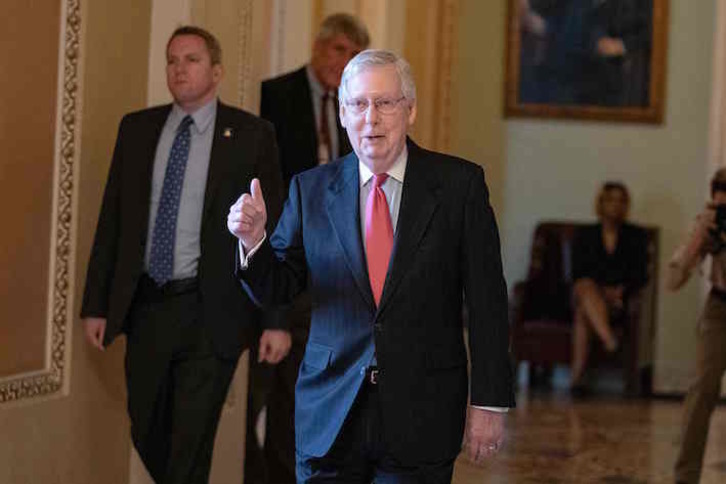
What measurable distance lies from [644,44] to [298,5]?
5.12 meters

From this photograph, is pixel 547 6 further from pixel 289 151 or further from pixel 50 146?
pixel 50 146

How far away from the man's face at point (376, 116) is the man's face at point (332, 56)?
9.02 ft

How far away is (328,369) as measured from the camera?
11.7 ft

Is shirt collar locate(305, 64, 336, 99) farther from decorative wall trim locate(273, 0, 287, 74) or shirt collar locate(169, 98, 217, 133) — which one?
decorative wall trim locate(273, 0, 287, 74)

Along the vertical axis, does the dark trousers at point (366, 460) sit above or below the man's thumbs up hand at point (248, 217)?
below

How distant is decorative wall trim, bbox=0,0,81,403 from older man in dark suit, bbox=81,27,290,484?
0.20 m

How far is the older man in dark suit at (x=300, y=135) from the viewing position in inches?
243

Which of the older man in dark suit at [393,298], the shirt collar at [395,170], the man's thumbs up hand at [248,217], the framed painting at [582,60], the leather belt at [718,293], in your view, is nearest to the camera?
the man's thumbs up hand at [248,217]

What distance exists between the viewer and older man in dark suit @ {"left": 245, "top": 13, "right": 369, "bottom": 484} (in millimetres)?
6168

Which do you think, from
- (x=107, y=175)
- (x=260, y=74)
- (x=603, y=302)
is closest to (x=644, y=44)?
(x=603, y=302)

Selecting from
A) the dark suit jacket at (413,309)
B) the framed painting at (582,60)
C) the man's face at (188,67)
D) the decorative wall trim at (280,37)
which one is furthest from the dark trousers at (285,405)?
the framed painting at (582,60)

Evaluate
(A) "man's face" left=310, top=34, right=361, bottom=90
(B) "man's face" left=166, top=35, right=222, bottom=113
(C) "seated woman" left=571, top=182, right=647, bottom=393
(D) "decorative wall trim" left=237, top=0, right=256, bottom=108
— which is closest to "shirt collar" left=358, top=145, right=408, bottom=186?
(B) "man's face" left=166, top=35, right=222, bottom=113

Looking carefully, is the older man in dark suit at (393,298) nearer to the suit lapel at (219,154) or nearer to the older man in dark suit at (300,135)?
the suit lapel at (219,154)

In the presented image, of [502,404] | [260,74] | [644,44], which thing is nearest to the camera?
A: [502,404]
